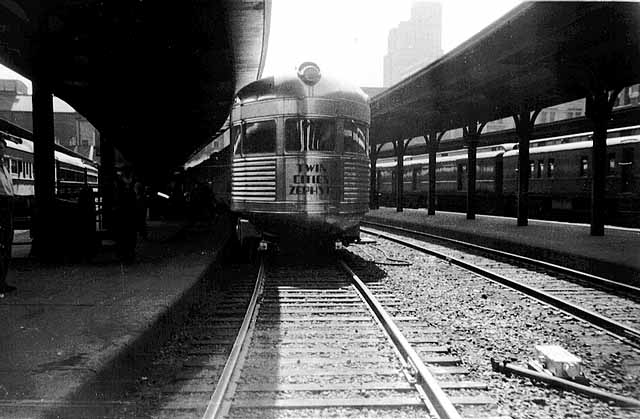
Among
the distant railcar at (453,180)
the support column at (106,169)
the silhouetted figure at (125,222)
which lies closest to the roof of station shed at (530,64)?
the distant railcar at (453,180)

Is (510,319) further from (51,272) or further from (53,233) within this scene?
(53,233)

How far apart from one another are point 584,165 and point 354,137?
13.4 meters

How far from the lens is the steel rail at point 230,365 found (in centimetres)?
357

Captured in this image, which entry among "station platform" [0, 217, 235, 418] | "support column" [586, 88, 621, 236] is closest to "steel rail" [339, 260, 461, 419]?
"station platform" [0, 217, 235, 418]

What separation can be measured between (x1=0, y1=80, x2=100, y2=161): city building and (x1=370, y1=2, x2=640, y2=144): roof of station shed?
135ft

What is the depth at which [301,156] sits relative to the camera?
9312 mm

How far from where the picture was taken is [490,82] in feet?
46.8

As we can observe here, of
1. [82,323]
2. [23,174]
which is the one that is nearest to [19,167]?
[23,174]

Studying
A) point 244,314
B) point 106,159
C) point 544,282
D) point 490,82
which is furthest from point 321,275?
point 106,159

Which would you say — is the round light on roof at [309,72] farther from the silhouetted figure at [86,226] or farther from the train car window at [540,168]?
the train car window at [540,168]

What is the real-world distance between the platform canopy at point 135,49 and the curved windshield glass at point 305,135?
1716 millimetres

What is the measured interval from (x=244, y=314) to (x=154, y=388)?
8.05ft

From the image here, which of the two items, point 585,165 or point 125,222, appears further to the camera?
point 585,165

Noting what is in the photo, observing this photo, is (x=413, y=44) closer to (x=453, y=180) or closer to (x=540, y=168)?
(x=453, y=180)
